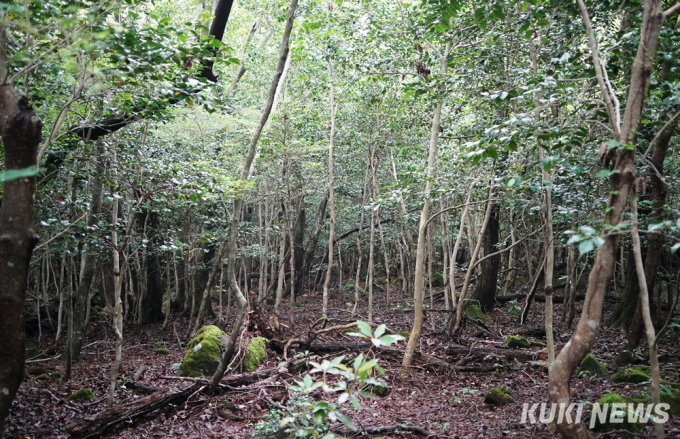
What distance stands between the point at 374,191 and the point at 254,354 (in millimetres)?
6981

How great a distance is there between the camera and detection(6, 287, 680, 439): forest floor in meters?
5.46

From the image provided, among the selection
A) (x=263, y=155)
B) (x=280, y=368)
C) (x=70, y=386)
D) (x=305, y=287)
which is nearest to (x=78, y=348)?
(x=70, y=386)

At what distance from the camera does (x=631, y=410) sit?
4.29 m

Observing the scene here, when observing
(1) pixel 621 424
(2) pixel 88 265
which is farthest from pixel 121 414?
(1) pixel 621 424

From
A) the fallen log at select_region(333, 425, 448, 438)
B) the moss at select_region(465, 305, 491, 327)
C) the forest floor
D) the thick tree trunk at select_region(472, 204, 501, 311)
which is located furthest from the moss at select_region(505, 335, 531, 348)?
the fallen log at select_region(333, 425, 448, 438)

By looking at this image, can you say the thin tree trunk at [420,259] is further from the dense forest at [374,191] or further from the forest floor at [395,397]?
the forest floor at [395,397]

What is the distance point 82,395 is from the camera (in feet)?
23.4

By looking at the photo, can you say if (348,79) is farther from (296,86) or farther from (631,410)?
(631,410)

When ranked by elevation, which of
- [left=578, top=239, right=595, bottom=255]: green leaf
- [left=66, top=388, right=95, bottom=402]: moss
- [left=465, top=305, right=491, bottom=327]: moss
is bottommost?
[left=66, top=388, right=95, bottom=402]: moss

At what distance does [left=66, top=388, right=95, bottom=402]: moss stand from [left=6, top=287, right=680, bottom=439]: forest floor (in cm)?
11

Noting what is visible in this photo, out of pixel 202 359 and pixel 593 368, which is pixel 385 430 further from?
pixel 202 359

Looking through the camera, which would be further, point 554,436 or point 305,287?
point 305,287

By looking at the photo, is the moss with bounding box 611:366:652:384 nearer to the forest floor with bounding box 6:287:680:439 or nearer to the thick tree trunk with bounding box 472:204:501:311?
the forest floor with bounding box 6:287:680:439

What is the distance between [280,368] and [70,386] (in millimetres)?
3712
